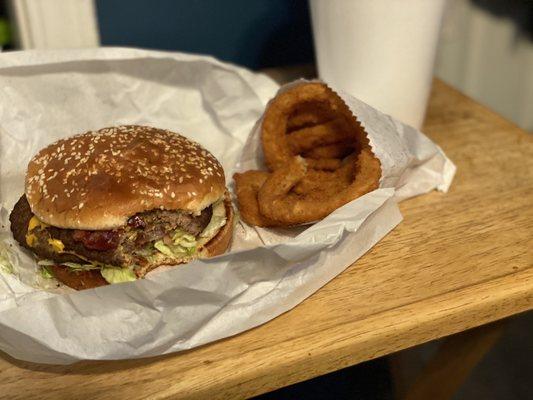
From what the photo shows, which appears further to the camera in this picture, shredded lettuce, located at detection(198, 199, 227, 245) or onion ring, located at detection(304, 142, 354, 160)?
onion ring, located at detection(304, 142, 354, 160)

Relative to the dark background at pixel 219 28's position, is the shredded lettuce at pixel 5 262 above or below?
below

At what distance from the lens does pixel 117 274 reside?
→ 831mm

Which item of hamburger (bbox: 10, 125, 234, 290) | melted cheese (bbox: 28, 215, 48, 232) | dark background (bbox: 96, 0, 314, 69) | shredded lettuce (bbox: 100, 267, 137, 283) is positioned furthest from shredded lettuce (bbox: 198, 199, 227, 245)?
dark background (bbox: 96, 0, 314, 69)

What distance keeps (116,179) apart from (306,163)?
340 millimetres

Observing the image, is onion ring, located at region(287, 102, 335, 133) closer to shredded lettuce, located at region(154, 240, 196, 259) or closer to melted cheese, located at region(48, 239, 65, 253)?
shredded lettuce, located at region(154, 240, 196, 259)

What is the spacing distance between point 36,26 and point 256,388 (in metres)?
0.94

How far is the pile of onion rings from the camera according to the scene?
3.06 ft

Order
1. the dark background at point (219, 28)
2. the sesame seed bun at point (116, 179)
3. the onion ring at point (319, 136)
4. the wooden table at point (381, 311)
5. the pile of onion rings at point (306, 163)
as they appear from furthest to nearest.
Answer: the dark background at point (219, 28) < the onion ring at point (319, 136) < the pile of onion rings at point (306, 163) < the sesame seed bun at point (116, 179) < the wooden table at point (381, 311)

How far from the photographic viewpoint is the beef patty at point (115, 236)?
82 cm

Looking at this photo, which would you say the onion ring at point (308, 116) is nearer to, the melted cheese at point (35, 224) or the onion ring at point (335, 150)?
the onion ring at point (335, 150)

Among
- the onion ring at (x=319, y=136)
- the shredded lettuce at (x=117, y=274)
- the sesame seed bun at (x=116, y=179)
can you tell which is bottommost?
the shredded lettuce at (x=117, y=274)

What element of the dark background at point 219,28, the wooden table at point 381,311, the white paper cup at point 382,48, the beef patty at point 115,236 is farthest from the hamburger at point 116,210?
the dark background at point 219,28

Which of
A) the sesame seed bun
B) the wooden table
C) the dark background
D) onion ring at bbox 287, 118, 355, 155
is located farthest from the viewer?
the dark background

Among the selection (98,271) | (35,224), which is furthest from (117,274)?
(35,224)
